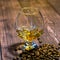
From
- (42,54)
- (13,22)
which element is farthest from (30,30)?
(13,22)

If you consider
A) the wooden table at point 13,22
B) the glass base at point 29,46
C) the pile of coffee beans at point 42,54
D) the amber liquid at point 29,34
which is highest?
the amber liquid at point 29,34

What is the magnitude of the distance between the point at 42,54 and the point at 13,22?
1.59 ft

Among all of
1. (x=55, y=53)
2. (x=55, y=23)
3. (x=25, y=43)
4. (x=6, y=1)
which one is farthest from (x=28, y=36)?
(x=6, y=1)

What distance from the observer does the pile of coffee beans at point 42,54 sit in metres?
0.87

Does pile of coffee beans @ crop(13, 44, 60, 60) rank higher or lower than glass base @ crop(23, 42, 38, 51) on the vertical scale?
higher

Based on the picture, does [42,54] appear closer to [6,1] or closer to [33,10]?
[33,10]

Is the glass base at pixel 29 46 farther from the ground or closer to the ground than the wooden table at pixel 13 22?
farther from the ground

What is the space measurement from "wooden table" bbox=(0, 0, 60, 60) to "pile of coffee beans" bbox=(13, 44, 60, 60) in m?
0.07

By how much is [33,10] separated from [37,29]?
113mm

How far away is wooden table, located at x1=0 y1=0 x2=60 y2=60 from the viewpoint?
40.5 inches

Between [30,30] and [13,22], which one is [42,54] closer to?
[30,30]

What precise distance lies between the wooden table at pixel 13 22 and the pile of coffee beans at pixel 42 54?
0.23 feet

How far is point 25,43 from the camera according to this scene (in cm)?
100

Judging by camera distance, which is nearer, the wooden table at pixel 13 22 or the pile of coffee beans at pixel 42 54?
the pile of coffee beans at pixel 42 54
